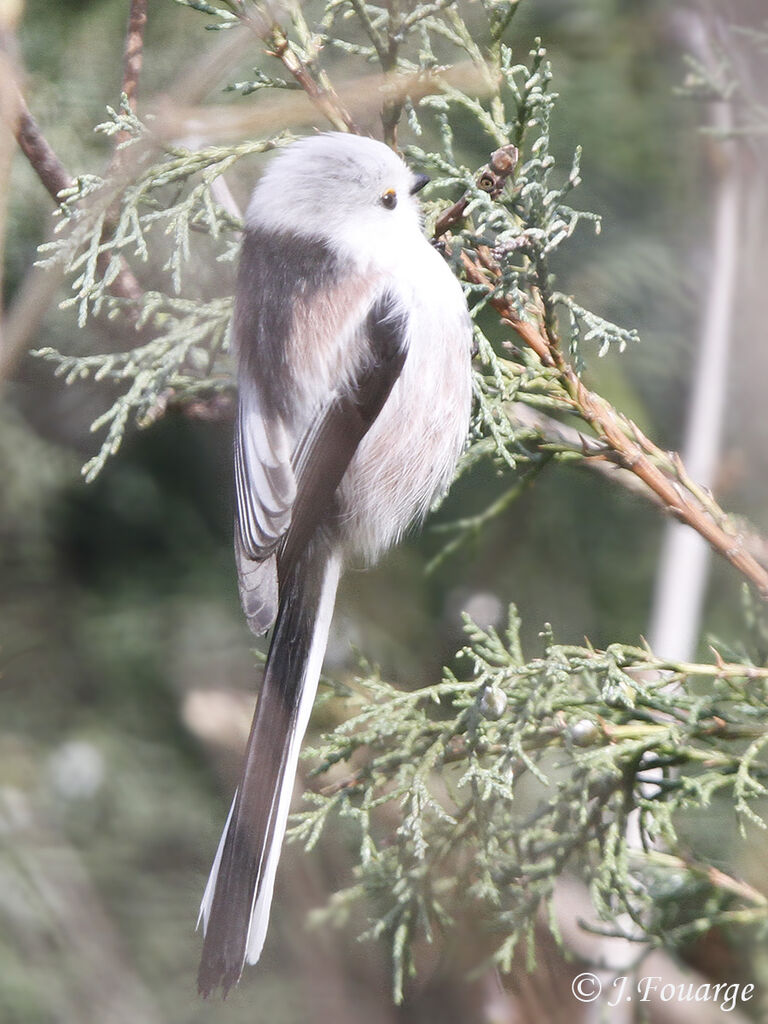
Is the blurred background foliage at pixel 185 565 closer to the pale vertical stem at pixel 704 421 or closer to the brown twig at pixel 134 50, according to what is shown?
the pale vertical stem at pixel 704 421

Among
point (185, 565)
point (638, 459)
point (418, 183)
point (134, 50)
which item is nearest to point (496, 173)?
point (418, 183)

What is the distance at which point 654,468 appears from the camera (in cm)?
157

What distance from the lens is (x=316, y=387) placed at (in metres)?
1.82

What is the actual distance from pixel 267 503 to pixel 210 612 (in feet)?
4.00

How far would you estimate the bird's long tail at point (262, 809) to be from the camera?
160 cm

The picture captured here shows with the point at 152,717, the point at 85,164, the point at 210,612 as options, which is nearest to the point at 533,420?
the point at 85,164

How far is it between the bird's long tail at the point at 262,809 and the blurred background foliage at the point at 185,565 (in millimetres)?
305

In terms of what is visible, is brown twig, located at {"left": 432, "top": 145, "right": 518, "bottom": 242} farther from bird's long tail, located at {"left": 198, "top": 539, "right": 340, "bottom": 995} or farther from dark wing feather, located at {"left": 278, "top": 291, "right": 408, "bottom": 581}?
bird's long tail, located at {"left": 198, "top": 539, "right": 340, "bottom": 995}

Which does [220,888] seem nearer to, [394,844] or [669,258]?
[394,844]

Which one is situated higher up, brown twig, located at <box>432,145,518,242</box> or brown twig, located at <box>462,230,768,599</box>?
brown twig, located at <box>432,145,518,242</box>

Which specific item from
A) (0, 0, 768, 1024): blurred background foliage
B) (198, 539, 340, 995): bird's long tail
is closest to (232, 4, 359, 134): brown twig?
(0, 0, 768, 1024): blurred background foliage

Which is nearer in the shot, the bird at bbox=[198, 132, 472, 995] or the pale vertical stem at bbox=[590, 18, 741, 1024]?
the bird at bbox=[198, 132, 472, 995]

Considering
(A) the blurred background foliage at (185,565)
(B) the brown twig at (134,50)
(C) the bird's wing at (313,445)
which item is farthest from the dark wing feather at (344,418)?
(B) the brown twig at (134,50)

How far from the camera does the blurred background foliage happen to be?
2.34 m
